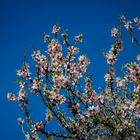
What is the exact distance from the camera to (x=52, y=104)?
30.7 feet

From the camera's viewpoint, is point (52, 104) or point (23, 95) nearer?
point (52, 104)

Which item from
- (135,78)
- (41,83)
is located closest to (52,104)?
(41,83)

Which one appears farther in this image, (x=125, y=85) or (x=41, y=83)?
(x=125, y=85)

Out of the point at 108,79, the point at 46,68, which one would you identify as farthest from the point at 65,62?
the point at 108,79

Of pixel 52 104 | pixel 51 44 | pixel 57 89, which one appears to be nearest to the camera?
pixel 52 104

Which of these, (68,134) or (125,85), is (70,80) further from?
(125,85)

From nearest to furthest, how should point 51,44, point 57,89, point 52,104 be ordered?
point 52,104 < point 57,89 < point 51,44

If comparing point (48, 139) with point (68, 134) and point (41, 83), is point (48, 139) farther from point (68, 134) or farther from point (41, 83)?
point (41, 83)

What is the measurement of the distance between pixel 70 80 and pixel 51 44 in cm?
191

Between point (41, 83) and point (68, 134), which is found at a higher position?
point (41, 83)

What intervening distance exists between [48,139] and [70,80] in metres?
1.66

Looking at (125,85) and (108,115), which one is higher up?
(125,85)

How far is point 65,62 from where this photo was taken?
34.6ft

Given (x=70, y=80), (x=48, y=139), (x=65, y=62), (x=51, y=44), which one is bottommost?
(x=48, y=139)
